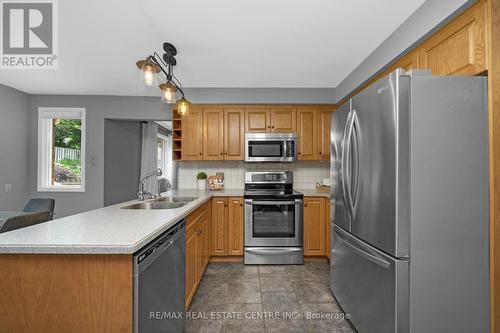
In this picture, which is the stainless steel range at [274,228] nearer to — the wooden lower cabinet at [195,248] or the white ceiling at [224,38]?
the wooden lower cabinet at [195,248]

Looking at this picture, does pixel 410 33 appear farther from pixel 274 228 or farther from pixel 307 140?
pixel 274 228

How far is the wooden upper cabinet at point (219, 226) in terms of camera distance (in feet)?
10.2

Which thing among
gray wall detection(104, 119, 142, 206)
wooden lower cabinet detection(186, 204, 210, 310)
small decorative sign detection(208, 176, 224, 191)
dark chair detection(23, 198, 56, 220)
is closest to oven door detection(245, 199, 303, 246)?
wooden lower cabinet detection(186, 204, 210, 310)

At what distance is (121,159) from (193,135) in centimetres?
178

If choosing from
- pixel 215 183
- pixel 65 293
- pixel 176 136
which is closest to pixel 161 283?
pixel 65 293

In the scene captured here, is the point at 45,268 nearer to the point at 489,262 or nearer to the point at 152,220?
the point at 152,220

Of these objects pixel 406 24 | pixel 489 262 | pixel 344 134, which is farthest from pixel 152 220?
pixel 406 24

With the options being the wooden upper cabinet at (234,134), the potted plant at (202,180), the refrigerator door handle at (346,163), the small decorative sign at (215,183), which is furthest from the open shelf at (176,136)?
the refrigerator door handle at (346,163)

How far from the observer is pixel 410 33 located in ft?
5.86

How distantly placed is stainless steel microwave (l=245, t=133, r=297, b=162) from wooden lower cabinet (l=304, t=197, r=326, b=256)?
70 centimetres

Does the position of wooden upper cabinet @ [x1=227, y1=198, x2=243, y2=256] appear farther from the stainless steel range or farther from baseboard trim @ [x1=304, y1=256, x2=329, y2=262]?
baseboard trim @ [x1=304, y1=256, x2=329, y2=262]

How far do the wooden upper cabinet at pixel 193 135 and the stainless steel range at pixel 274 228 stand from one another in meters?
Result: 1.07

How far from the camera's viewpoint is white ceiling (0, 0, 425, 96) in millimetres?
1718

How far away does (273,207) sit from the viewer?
9.99ft
